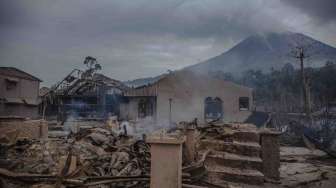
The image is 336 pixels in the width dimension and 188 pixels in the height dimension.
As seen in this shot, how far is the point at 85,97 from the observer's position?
2509cm

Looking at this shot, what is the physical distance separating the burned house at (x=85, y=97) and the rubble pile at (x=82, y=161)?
15195 mm

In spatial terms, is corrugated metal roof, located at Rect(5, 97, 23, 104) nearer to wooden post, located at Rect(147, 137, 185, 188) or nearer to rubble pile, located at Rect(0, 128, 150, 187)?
rubble pile, located at Rect(0, 128, 150, 187)

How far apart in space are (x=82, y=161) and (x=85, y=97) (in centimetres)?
1945

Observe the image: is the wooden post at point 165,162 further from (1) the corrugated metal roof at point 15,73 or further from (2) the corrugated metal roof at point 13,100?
(1) the corrugated metal roof at point 15,73

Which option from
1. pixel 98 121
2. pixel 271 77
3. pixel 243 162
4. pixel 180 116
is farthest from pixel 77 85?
pixel 271 77

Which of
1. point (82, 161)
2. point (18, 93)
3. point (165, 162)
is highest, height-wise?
point (18, 93)

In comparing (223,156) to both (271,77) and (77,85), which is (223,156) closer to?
(77,85)

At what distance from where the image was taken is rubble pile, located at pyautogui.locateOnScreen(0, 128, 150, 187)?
557 cm

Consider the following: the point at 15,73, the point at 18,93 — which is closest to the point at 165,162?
the point at 18,93

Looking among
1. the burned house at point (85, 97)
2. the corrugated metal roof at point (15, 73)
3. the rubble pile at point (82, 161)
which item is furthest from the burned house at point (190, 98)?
the corrugated metal roof at point (15, 73)

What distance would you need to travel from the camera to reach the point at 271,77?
34.0m

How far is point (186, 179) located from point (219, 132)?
116 inches

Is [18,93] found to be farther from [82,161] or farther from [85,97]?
[82,161]

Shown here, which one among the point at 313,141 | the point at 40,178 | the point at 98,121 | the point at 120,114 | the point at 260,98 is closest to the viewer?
the point at 40,178
